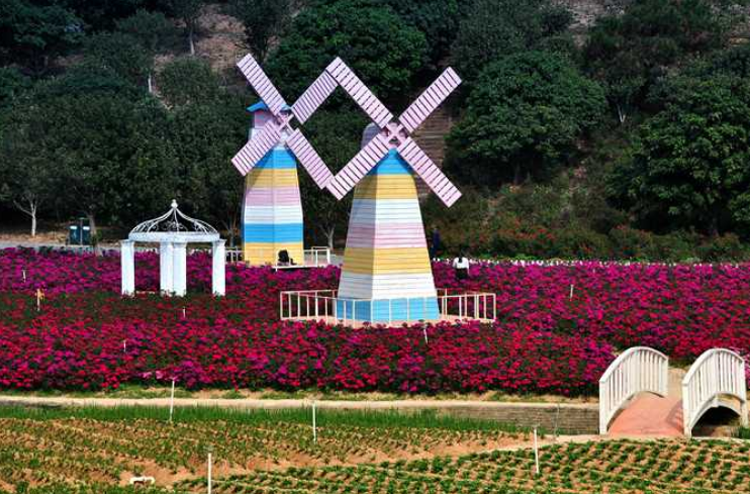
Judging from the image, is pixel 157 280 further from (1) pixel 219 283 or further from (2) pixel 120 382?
(2) pixel 120 382

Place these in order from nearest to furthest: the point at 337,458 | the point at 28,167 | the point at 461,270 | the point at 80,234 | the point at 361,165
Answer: the point at 337,458 → the point at 361,165 → the point at 461,270 → the point at 80,234 → the point at 28,167

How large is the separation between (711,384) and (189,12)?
213ft

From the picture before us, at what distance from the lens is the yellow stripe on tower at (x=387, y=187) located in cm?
3488

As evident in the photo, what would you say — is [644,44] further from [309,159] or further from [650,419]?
[650,419]

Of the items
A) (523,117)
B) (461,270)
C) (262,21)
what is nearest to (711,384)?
(461,270)

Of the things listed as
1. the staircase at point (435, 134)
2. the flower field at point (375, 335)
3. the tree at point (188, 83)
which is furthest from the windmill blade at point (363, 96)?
the tree at point (188, 83)

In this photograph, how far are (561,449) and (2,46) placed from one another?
66.6 m

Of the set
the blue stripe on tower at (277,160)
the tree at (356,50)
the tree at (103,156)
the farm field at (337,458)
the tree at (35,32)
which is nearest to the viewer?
the farm field at (337,458)

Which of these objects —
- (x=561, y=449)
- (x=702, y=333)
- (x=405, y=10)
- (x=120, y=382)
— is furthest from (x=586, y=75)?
(x=561, y=449)

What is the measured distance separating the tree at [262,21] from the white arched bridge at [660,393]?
5609 cm

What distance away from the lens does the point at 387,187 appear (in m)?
34.9

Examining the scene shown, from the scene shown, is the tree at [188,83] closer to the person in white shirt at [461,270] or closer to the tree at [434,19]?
the tree at [434,19]

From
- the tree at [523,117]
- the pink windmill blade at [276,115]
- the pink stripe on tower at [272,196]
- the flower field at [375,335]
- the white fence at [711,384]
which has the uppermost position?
the tree at [523,117]

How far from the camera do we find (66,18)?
84.4 metres
